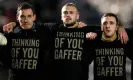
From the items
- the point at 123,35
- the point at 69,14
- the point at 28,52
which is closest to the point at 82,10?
the point at 69,14

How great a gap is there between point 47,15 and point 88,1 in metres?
0.51

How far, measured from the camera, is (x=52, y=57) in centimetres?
231

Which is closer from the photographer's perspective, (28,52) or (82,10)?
(28,52)

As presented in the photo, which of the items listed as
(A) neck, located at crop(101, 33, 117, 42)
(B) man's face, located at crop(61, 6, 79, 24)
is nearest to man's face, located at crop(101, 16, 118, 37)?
(A) neck, located at crop(101, 33, 117, 42)

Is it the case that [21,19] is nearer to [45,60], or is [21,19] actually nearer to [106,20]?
[45,60]

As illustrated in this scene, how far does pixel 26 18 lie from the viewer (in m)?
2.25

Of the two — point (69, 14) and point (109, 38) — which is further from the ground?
point (69, 14)

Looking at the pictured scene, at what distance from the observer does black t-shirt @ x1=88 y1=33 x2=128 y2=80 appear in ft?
7.42

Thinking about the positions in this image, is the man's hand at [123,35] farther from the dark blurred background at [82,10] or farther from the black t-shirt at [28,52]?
the black t-shirt at [28,52]

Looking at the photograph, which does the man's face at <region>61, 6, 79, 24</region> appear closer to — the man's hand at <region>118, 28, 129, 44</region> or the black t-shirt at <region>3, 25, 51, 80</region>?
the black t-shirt at <region>3, 25, 51, 80</region>

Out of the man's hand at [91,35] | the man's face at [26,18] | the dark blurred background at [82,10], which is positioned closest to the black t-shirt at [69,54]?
the man's hand at [91,35]

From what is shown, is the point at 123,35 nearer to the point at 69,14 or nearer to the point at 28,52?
the point at 69,14

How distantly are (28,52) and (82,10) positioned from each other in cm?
87

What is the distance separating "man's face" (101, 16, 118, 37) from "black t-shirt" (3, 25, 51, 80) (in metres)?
0.50
